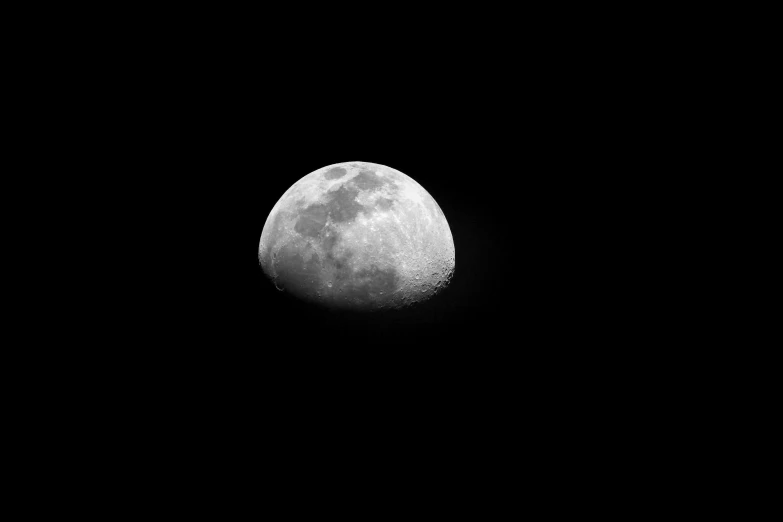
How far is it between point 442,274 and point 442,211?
0.59 m

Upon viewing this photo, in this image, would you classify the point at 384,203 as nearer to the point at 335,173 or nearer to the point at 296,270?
the point at 335,173

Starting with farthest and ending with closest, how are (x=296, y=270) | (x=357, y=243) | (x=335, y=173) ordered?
(x=335, y=173) < (x=296, y=270) < (x=357, y=243)

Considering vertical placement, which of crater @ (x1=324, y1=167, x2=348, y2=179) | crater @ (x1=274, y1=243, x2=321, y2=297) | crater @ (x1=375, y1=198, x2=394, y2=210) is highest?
crater @ (x1=324, y1=167, x2=348, y2=179)

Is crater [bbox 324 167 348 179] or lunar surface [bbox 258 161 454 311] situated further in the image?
crater [bbox 324 167 348 179]

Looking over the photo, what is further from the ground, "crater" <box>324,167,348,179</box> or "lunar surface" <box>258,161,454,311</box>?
"crater" <box>324,167,348,179</box>

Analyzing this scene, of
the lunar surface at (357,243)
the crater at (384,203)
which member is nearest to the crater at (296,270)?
the lunar surface at (357,243)

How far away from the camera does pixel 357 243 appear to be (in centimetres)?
363

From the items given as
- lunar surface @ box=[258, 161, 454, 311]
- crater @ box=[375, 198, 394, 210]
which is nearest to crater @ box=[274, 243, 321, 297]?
lunar surface @ box=[258, 161, 454, 311]

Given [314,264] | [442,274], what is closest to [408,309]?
[442,274]

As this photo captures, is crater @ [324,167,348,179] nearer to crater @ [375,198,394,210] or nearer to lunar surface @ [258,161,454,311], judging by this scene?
lunar surface @ [258,161,454,311]

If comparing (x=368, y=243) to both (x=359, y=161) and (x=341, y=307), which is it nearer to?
(x=341, y=307)

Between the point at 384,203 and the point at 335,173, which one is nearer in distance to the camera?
the point at 384,203

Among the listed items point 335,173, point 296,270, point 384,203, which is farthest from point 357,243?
point 335,173

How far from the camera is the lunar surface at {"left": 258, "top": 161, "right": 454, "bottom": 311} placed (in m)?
3.64
